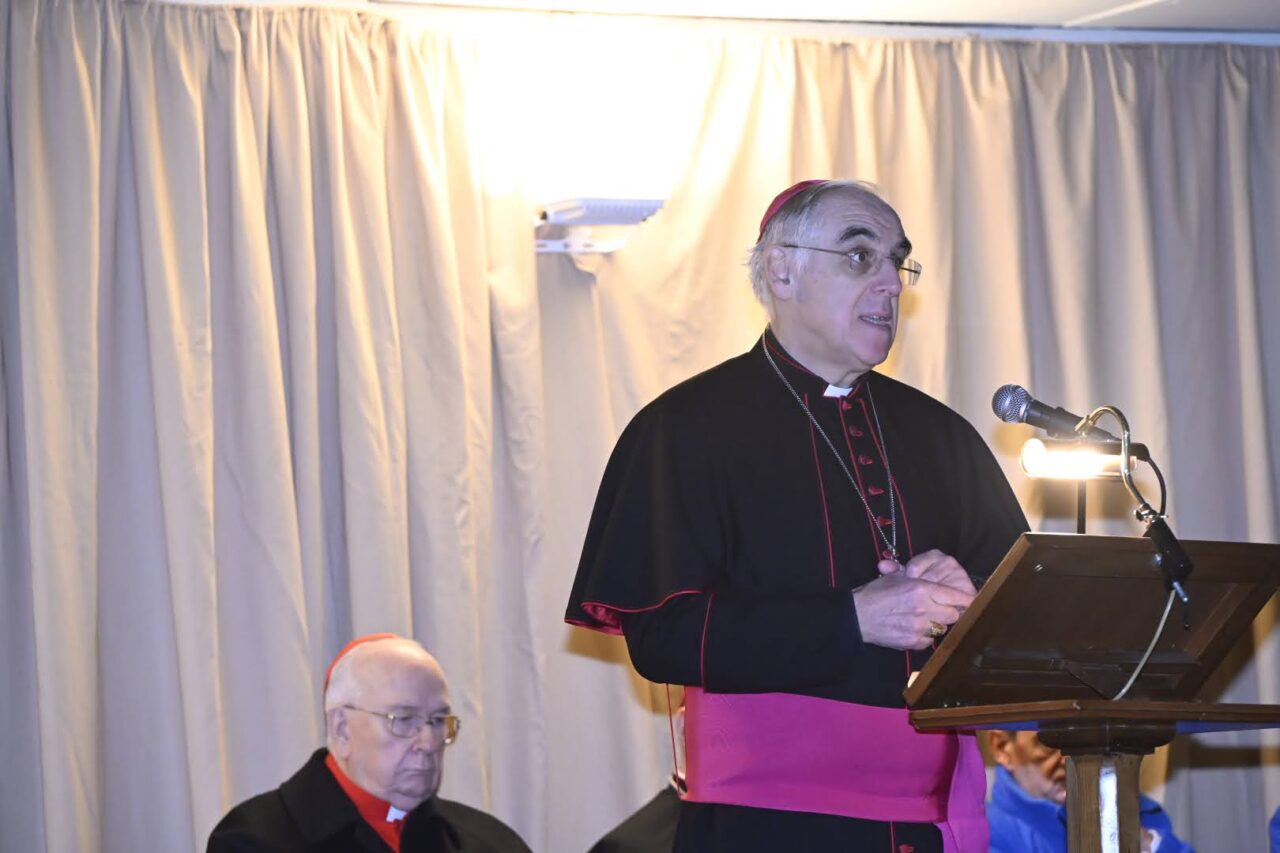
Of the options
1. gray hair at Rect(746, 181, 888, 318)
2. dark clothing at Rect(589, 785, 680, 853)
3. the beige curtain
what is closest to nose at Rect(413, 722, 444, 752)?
the beige curtain

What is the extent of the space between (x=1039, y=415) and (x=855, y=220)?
2.39 feet

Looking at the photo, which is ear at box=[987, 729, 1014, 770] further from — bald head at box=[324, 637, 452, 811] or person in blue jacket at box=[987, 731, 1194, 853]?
bald head at box=[324, 637, 452, 811]

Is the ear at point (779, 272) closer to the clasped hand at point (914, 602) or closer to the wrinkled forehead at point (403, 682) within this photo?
the clasped hand at point (914, 602)

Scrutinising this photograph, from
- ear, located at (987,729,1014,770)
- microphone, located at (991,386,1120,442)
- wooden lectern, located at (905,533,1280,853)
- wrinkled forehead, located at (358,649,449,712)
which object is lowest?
ear, located at (987,729,1014,770)

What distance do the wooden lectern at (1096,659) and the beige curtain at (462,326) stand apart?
2.53m

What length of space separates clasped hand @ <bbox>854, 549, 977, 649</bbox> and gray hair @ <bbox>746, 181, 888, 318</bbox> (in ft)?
2.56

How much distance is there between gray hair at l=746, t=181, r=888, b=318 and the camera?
A: 11.4 ft

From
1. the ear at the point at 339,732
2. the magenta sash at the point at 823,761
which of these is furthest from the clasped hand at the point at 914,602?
the ear at the point at 339,732

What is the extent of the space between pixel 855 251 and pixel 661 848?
184 cm

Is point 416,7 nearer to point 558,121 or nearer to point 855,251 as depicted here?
point 558,121

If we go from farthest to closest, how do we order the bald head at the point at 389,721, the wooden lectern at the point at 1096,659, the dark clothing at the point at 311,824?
1. the bald head at the point at 389,721
2. the dark clothing at the point at 311,824
3. the wooden lectern at the point at 1096,659

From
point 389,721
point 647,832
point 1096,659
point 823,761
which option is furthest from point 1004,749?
point 1096,659

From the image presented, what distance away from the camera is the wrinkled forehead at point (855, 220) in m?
3.44

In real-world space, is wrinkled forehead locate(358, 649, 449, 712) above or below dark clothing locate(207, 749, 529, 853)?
above
